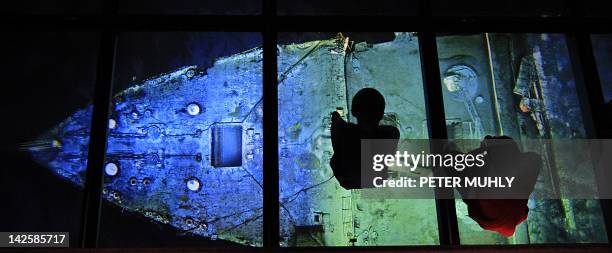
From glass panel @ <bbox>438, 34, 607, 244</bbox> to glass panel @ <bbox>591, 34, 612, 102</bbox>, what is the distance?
320mm

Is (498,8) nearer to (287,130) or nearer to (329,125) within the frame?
(329,125)

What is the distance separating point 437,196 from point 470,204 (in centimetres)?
24

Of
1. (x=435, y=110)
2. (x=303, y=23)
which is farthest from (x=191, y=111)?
(x=435, y=110)

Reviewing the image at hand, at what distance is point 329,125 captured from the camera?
8.55 feet

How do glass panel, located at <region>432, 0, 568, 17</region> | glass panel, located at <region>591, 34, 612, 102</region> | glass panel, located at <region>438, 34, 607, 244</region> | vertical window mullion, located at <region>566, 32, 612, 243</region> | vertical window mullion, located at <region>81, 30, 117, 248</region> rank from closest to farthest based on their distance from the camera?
vertical window mullion, located at <region>81, 30, 117, 248</region> → vertical window mullion, located at <region>566, 32, 612, 243</region> → glass panel, located at <region>432, 0, 568, 17</region> → glass panel, located at <region>591, 34, 612, 102</region> → glass panel, located at <region>438, 34, 607, 244</region>

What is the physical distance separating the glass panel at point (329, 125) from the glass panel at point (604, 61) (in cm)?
92

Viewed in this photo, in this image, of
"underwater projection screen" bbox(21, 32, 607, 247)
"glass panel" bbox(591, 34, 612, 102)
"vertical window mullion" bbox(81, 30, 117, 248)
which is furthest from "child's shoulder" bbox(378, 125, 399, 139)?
"vertical window mullion" bbox(81, 30, 117, 248)

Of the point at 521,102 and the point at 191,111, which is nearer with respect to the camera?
the point at 191,111

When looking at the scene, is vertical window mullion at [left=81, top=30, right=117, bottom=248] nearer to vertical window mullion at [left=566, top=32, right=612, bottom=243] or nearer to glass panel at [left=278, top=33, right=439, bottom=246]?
glass panel at [left=278, top=33, right=439, bottom=246]

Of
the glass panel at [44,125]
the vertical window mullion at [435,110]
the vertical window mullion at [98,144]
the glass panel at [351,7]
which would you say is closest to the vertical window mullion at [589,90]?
the vertical window mullion at [435,110]

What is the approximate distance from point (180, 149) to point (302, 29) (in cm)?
91

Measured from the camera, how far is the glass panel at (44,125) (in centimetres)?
196

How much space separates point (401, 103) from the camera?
2.74m

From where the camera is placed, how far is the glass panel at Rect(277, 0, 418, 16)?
2162 millimetres
